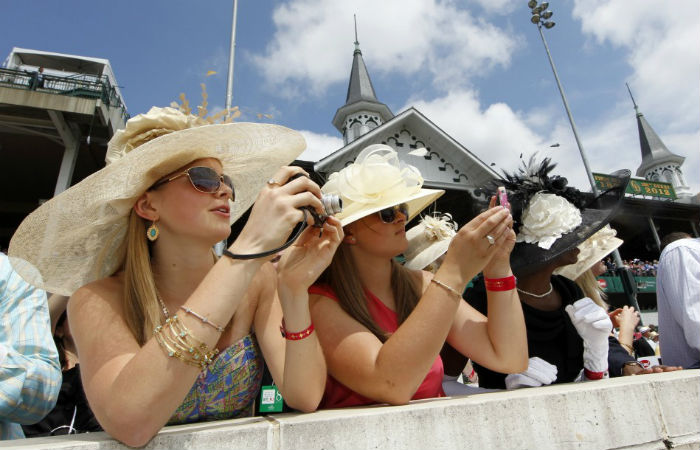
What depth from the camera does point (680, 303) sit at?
104 inches

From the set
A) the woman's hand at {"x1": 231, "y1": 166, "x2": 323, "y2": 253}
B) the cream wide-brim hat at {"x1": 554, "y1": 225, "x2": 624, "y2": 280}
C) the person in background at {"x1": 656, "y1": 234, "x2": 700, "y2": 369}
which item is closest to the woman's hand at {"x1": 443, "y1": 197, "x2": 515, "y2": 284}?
the woman's hand at {"x1": 231, "y1": 166, "x2": 323, "y2": 253}

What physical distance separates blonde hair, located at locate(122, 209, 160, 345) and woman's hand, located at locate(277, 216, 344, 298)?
460mm

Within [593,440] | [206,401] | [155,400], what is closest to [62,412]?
[206,401]

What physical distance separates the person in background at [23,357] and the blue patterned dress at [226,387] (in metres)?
0.60

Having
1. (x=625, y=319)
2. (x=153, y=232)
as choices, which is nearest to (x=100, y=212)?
(x=153, y=232)

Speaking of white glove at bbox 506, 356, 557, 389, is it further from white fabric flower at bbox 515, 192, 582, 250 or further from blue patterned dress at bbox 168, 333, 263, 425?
blue patterned dress at bbox 168, 333, 263, 425

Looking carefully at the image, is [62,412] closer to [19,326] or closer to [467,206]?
[19,326]

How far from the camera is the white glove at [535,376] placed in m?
1.93

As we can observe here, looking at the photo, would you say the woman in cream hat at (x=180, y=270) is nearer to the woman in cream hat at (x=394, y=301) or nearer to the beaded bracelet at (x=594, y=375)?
the woman in cream hat at (x=394, y=301)

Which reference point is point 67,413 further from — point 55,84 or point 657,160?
point 657,160

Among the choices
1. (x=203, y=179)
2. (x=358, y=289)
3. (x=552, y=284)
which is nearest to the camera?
(x=203, y=179)

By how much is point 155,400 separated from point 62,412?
1992 millimetres

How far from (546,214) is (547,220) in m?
0.04

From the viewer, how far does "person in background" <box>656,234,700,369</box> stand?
257 centimetres
